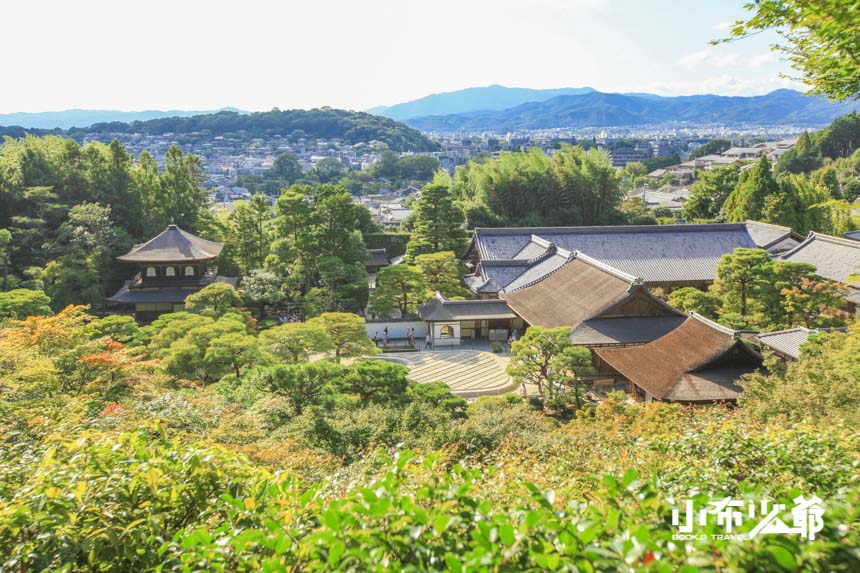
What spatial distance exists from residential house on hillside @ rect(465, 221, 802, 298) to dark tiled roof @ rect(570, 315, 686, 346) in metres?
5.93

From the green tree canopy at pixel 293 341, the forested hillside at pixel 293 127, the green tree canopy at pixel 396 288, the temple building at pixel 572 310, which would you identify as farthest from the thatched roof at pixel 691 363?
the forested hillside at pixel 293 127

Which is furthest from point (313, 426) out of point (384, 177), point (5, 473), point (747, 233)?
point (384, 177)

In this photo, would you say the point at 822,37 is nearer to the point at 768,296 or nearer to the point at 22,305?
the point at 768,296

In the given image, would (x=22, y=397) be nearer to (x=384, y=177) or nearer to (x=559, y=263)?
(x=559, y=263)

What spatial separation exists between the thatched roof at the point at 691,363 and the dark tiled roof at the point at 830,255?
989cm

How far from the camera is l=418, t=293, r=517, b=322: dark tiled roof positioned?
69.0 ft

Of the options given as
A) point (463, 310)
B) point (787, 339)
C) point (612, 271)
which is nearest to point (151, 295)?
point (463, 310)

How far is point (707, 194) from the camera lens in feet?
121

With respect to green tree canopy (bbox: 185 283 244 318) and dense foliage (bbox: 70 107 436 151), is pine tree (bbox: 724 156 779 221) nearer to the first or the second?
green tree canopy (bbox: 185 283 244 318)

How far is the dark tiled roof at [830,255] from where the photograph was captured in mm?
20672

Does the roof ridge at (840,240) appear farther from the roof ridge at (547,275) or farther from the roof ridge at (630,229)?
the roof ridge at (547,275)

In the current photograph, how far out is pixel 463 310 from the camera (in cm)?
2134

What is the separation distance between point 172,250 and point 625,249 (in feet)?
66.4

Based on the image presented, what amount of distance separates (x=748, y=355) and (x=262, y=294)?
17309 millimetres
